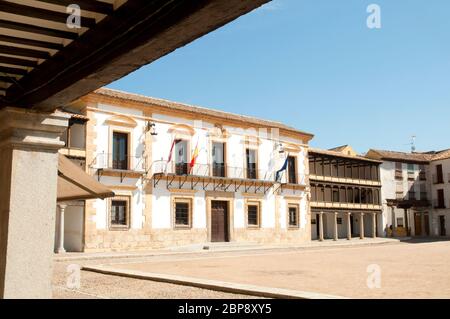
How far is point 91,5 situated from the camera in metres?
2.81

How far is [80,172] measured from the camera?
6.53 metres

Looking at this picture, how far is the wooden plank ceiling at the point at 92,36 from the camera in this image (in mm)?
2498

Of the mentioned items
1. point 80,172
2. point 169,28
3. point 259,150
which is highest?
point 259,150

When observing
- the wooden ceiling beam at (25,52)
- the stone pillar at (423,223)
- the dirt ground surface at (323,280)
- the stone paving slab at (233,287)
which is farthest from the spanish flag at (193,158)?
the stone pillar at (423,223)

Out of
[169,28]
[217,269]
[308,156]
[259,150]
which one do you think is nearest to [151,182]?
[259,150]

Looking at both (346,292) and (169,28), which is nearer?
(169,28)

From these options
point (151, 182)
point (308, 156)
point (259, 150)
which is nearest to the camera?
point (151, 182)

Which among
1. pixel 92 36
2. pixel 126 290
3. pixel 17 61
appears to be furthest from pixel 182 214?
pixel 92 36

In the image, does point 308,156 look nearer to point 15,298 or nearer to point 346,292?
point 346,292

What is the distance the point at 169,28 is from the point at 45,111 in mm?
2571

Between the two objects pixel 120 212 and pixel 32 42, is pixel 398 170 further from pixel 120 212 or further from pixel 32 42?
pixel 32 42

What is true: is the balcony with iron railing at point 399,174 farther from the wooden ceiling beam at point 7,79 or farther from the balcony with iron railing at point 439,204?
the wooden ceiling beam at point 7,79

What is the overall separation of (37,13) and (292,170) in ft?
93.3

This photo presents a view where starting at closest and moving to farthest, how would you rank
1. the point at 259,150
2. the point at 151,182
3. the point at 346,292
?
1. the point at 346,292
2. the point at 151,182
3. the point at 259,150
